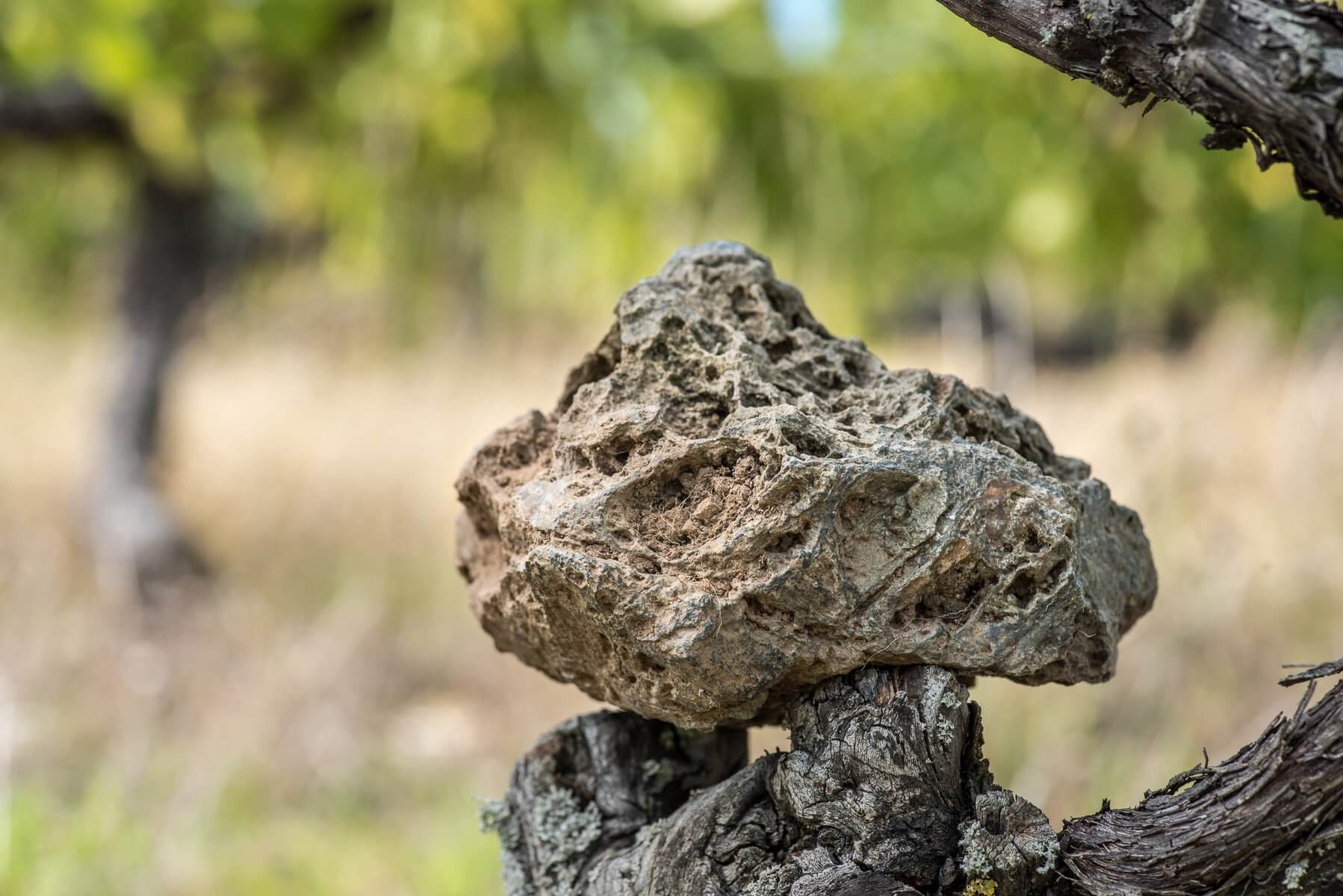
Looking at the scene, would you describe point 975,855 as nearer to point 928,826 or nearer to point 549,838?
point 928,826

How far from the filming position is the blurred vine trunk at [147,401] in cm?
524

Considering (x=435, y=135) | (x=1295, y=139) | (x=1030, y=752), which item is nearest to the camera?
(x=1295, y=139)

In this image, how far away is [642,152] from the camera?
5.77m

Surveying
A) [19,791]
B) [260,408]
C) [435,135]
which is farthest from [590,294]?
[19,791]

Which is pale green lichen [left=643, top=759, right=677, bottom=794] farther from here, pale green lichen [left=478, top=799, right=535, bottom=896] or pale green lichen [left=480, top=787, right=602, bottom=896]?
pale green lichen [left=478, top=799, right=535, bottom=896]

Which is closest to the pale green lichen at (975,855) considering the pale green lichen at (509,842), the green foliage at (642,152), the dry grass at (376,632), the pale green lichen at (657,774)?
the pale green lichen at (657,774)

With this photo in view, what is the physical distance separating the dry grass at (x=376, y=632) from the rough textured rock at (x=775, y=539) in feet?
4.74

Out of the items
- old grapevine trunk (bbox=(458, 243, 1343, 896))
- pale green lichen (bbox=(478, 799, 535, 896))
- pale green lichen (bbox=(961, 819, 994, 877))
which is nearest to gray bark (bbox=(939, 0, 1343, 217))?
old grapevine trunk (bbox=(458, 243, 1343, 896))

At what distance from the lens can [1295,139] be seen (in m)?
1.01

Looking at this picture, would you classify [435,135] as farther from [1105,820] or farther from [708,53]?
[1105,820]

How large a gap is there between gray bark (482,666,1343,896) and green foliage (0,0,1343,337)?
13.6ft

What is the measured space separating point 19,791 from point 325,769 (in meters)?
0.96

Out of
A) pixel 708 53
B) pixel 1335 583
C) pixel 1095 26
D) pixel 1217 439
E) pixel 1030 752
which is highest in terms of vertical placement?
pixel 708 53

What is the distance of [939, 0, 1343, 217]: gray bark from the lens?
98 centimetres
